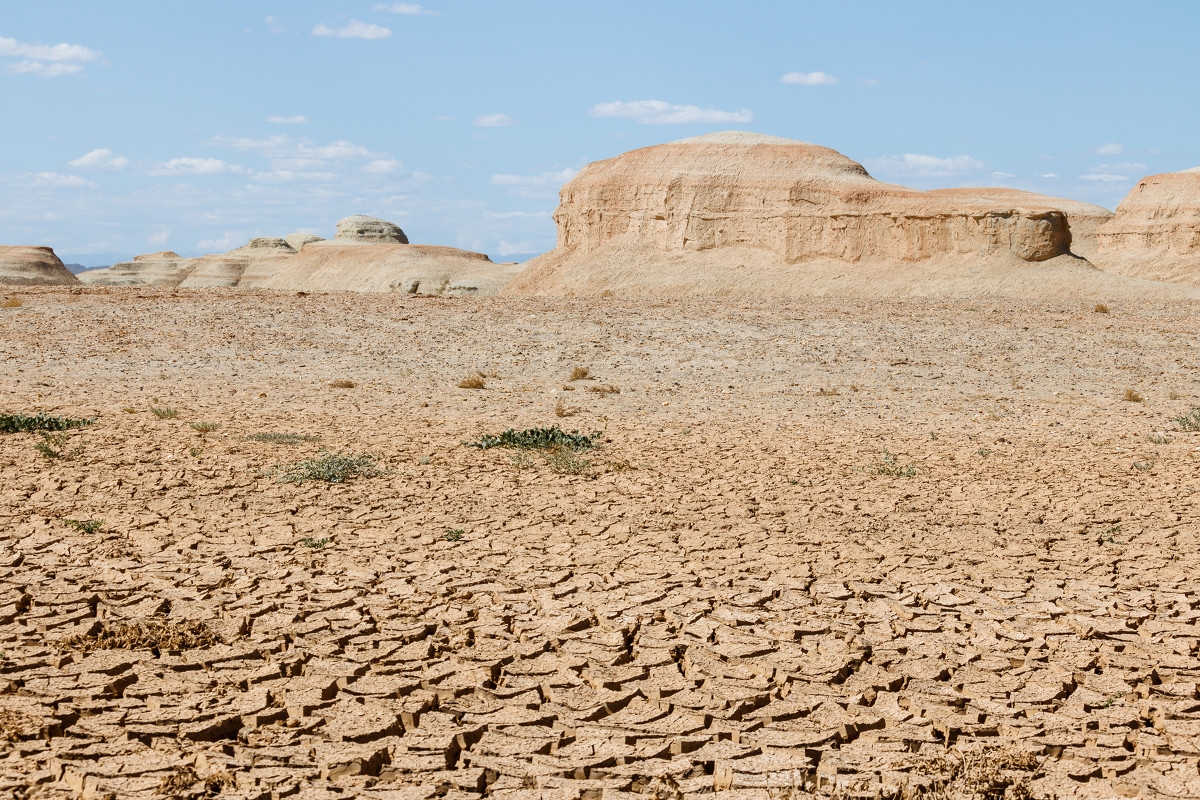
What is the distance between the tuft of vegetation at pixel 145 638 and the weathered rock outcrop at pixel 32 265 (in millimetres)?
72055

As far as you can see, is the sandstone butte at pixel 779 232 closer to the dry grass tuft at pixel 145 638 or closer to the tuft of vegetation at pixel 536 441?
the tuft of vegetation at pixel 536 441

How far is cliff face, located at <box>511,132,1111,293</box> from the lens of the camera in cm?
3594

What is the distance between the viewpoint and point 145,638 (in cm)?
473

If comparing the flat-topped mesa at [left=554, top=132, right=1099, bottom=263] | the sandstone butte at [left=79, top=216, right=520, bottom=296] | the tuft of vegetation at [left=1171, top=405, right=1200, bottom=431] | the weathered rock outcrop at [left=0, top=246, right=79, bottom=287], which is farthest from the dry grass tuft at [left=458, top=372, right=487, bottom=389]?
the weathered rock outcrop at [left=0, top=246, right=79, bottom=287]

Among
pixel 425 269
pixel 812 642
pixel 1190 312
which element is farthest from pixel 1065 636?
pixel 425 269

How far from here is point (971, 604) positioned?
5.41 m

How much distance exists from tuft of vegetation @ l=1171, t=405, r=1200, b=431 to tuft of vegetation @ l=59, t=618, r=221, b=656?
10123 mm

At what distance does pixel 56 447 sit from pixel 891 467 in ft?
23.8

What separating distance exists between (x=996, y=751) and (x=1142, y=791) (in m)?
0.48

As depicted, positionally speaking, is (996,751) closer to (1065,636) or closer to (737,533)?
(1065,636)

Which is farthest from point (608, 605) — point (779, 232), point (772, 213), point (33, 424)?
point (772, 213)

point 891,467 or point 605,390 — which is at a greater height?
point 605,390

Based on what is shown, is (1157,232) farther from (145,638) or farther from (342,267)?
(145,638)

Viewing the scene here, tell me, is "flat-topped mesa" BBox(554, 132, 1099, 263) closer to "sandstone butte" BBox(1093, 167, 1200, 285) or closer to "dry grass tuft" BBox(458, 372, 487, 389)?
"sandstone butte" BBox(1093, 167, 1200, 285)
